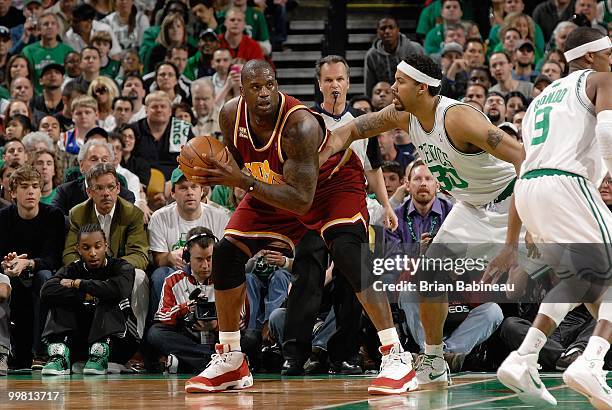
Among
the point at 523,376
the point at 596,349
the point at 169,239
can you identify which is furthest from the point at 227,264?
the point at 169,239

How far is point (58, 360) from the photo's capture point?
8.13 metres

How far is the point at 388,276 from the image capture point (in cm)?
773

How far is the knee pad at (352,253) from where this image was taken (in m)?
6.28

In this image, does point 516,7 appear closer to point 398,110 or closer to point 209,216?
point 209,216

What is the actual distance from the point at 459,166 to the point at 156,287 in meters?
3.06

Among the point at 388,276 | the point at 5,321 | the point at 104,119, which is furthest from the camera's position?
the point at 104,119

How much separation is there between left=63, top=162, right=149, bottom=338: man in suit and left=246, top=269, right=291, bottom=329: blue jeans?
3.10 ft

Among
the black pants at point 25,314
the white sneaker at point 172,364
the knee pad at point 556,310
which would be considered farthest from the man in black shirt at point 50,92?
the knee pad at point 556,310

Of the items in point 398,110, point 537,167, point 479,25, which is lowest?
point 537,167

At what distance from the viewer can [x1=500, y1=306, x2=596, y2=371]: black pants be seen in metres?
7.82

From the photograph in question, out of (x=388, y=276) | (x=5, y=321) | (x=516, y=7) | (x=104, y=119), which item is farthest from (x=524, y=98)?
(x=5, y=321)

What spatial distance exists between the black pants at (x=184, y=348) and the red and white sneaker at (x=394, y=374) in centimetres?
229

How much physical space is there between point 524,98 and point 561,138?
5.39 m

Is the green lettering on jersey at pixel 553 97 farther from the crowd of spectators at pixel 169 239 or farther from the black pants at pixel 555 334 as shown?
the black pants at pixel 555 334
